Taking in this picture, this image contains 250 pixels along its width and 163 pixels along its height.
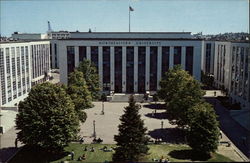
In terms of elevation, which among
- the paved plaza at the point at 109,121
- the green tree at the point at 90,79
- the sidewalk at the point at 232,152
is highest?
the green tree at the point at 90,79

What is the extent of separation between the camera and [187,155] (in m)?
37.3

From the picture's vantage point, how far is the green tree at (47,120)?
35.2 meters

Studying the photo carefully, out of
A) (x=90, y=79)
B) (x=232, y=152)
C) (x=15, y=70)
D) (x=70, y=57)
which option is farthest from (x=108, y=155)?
(x=70, y=57)

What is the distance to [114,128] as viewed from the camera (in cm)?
5081

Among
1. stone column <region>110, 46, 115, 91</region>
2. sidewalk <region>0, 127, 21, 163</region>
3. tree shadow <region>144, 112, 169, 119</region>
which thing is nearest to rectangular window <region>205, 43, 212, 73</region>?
stone column <region>110, 46, 115, 91</region>

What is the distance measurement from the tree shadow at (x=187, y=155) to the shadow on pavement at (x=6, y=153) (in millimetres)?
20784

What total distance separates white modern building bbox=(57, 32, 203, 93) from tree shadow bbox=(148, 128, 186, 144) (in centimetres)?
3321

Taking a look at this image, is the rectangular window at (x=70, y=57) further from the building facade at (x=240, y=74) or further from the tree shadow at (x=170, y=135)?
the building facade at (x=240, y=74)

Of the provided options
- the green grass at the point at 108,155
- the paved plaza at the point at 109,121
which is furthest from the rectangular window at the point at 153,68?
the green grass at the point at 108,155

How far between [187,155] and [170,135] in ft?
31.2

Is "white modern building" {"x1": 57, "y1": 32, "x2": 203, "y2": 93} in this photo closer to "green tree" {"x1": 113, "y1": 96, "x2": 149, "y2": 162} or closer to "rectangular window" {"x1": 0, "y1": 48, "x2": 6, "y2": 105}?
"rectangular window" {"x1": 0, "y1": 48, "x2": 6, "y2": 105}

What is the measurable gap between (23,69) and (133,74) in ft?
96.5

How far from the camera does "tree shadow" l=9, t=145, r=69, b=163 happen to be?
36.8 metres

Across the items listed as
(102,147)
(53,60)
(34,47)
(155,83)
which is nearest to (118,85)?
(155,83)
